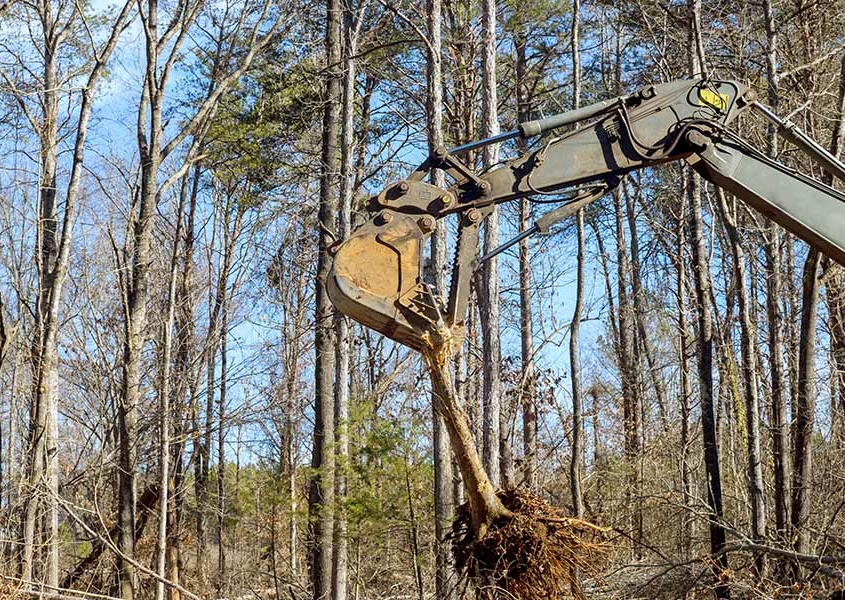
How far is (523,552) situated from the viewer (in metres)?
5.48

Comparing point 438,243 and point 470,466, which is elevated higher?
point 438,243

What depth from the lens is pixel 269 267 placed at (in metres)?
20.0

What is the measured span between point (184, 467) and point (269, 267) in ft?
15.1


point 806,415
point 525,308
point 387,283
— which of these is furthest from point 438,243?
point 525,308

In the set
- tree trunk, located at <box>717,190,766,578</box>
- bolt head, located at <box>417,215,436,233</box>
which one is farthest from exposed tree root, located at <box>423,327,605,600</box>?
tree trunk, located at <box>717,190,766,578</box>

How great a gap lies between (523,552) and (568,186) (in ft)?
7.65

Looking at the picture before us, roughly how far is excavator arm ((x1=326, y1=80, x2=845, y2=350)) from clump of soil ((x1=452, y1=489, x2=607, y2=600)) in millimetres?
1247

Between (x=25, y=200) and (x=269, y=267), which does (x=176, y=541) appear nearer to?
(x=269, y=267)

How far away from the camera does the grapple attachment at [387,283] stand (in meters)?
5.10

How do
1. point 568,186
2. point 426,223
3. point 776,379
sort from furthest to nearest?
point 776,379
point 568,186
point 426,223

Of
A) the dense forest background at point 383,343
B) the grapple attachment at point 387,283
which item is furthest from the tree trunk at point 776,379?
the grapple attachment at point 387,283

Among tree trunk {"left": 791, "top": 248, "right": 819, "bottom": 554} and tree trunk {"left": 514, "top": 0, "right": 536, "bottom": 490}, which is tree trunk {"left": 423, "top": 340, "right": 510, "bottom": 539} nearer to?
tree trunk {"left": 791, "top": 248, "right": 819, "bottom": 554}

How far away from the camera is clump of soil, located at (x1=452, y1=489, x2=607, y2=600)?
18.0ft

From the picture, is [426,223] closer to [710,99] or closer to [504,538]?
[504,538]
